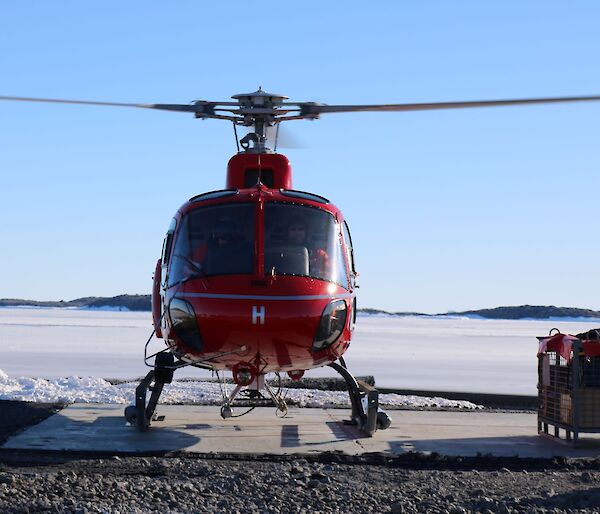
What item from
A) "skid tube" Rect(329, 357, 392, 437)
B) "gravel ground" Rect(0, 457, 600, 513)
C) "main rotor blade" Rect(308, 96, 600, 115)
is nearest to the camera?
"gravel ground" Rect(0, 457, 600, 513)

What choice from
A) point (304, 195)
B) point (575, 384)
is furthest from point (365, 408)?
point (304, 195)

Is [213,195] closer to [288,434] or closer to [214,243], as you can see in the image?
[214,243]

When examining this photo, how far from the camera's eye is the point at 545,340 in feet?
42.0

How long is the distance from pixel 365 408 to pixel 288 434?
100 centimetres

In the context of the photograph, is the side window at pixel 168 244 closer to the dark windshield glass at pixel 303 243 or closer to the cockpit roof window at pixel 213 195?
the cockpit roof window at pixel 213 195

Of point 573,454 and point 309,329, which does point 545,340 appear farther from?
point 309,329

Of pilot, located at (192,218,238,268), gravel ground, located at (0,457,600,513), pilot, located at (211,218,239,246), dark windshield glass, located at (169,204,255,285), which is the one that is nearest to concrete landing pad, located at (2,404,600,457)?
gravel ground, located at (0,457,600,513)

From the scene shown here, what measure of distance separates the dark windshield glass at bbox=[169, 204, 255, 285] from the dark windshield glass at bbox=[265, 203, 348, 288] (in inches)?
8.4

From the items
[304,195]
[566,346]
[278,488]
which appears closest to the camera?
[278,488]

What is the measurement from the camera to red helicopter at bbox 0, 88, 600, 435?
10.4 m

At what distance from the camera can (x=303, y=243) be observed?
1110 centimetres

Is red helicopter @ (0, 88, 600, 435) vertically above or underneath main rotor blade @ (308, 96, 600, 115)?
underneath

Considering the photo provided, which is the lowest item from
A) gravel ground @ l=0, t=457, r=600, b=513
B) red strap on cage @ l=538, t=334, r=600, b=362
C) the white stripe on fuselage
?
gravel ground @ l=0, t=457, r=600, b=513

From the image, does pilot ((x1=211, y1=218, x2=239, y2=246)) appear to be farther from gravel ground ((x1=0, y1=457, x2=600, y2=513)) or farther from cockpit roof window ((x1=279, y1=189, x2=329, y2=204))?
gravel ground ((x1=0, y1=457, x2=600, y2=513))
